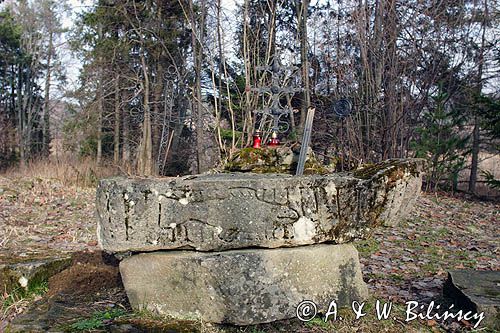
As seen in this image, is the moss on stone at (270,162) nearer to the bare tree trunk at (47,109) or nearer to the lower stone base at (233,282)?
the lower stone base at (233,282)

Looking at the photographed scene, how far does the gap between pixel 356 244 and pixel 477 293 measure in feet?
8.42

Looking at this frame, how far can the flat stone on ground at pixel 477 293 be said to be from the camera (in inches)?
116

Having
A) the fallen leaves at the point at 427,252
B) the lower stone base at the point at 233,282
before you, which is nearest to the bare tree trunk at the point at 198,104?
the fallen leaves at the point at 427,252

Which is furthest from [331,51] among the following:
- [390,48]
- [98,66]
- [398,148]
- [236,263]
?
[236,263]

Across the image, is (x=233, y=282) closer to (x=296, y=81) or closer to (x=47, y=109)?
(x=296, y=81)

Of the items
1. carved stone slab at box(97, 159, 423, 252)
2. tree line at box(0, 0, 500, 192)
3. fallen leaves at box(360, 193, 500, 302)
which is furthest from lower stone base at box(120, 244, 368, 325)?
tree line at box(0, 0, 500, 192)

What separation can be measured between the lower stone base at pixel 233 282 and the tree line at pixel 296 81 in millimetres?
3386

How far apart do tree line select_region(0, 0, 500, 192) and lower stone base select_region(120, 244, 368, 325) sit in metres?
3.39

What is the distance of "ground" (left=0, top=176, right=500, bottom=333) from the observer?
296cm

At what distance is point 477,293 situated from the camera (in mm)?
3225

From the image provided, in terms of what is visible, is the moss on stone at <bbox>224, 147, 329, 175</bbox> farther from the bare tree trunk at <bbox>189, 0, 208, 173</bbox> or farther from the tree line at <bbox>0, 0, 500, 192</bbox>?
the bare tree trunk at <bbox>189, 0, 208, 173</bbox>

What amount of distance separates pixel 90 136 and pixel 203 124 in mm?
5213

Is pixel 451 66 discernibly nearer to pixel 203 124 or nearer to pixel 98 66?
pixel 203 124

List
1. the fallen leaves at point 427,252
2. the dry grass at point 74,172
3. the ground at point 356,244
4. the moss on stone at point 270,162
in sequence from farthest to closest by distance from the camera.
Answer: the dry grass at point 74,172, the moss on stone at point 270,162, the fallen leaves at point 427,252, the ground at point 356,244
